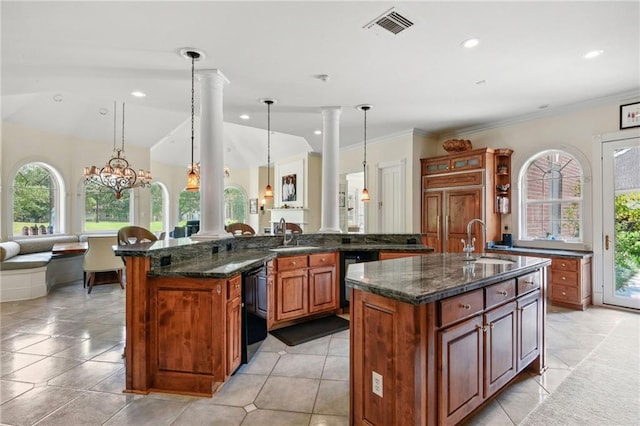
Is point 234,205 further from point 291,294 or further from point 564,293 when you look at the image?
point 564,293

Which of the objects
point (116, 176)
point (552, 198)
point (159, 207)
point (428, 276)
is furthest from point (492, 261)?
point (159, 207)

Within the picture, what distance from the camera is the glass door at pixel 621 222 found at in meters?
4.25

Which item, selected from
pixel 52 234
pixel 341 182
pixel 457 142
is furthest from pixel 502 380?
pixel 52 234

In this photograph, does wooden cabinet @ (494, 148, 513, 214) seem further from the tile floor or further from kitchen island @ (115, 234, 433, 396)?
kitchen island @ (115, 234, 433, 396)

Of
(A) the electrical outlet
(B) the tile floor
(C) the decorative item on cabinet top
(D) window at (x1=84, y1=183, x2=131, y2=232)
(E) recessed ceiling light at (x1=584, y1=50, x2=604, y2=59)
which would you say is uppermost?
(E) recessed ceiling light at (x1=584, y1=50, x2=604, y2=59)

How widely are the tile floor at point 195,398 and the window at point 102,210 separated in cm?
406

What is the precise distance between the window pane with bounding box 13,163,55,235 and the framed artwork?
997cm

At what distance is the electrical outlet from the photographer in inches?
67.6

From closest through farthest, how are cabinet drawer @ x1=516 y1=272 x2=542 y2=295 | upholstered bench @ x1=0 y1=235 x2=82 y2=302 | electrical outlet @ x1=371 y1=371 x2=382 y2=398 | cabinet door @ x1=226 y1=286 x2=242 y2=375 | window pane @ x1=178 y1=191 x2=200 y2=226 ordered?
electrical outlet @ x1=371 y1=371 x2=382 y2=398 → cabinet drawer @ x1=516 y1=272 x2=542 y2=295 → cabinet door @ x1=226 y1=286 x2=242 y2=375 → upholstered bench @ x1=0 y1=235 x2=82 y2=302 → window pane @ x1=178 y1=191 x2=200 y2=226

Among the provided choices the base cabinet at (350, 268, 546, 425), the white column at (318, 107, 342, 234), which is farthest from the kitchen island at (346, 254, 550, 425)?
the white column at (318, 107, 342, 234)

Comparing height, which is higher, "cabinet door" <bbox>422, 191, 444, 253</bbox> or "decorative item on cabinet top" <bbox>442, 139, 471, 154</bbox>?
"decorative item on cabinet top" <bbox>442, 139, 471, 154</bbox>

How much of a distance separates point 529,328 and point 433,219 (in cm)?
378

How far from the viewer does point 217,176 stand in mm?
3559

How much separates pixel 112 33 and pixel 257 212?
8281 millimetres
